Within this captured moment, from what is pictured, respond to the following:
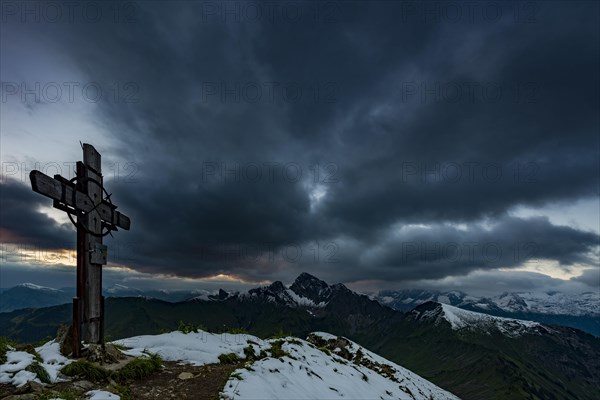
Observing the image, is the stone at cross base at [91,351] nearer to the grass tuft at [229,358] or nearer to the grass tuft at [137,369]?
the grass tuft at [137,369]

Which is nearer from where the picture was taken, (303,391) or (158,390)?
(158,390)

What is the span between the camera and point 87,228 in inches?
560

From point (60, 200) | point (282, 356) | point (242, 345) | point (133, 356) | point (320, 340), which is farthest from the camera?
point (320, 340)

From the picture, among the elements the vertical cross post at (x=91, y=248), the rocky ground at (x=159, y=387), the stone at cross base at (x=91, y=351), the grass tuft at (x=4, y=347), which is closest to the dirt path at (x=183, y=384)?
the rocky ground at (x=159, y=387)

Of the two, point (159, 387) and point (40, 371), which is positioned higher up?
point (40, 371)

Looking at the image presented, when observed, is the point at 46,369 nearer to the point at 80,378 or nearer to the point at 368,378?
the point at 80,378

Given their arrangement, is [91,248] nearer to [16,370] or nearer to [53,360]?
[53,360]

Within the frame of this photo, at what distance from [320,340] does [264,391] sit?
84.4ft

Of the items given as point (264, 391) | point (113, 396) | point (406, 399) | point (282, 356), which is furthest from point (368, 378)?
point (113, 396)

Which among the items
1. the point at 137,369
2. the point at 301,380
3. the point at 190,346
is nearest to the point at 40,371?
the point at 137,369

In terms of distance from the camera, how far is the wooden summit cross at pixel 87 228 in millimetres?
12953

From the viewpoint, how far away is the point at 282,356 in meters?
16.6

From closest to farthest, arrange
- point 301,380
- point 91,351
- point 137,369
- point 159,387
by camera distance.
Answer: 1. point 159,387
2. point 137,369
3. point 91,351
4. point 301,380

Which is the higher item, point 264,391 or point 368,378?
point 264,391
